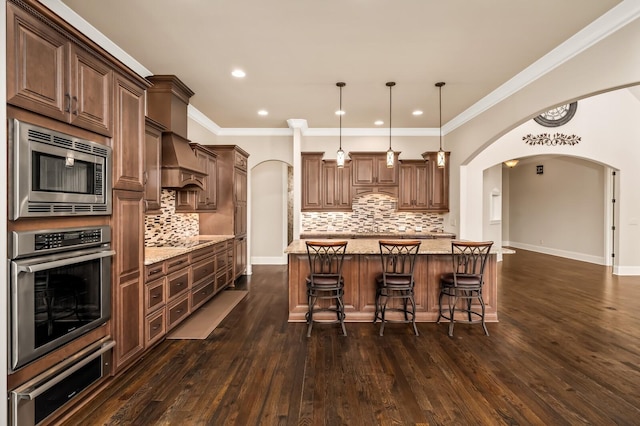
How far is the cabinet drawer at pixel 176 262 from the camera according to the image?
11.1 ft

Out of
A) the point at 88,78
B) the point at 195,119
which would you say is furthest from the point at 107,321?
the point at 195,119

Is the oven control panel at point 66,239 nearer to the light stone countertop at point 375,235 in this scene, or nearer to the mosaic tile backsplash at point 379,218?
the light stone countertop at point 375,235

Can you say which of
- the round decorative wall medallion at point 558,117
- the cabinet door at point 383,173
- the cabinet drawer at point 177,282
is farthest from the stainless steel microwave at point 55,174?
the round decorative wall medallion at point 558,117

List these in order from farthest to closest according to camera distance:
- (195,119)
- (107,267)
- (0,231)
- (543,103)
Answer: (195,119), (543,103), (107,267), (0,231)

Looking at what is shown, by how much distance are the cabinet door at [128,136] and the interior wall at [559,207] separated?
953 cm

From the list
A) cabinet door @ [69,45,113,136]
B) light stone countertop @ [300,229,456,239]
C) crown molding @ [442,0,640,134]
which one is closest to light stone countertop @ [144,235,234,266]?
cabinet door @ [69,45,113,136]

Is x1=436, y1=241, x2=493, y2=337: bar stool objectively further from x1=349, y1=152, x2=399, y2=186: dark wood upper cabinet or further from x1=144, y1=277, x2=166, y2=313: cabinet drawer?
x1=144, y1=277, x2=166, y2=313: cabinet drawer

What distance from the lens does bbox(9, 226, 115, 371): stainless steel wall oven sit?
5.61 ft

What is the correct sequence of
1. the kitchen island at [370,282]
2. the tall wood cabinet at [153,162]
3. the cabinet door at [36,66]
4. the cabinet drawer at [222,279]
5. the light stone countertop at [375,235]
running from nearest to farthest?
the cabinet door at [36,66] → the tall wood cabinet at [153,162] → the kitchen island at [370,282] → the cabinet drawer at [222,279] → the light stone countertop at [375,235]

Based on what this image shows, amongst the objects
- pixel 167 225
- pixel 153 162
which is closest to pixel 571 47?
pixel 153 162

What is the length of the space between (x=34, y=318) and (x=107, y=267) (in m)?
0.60

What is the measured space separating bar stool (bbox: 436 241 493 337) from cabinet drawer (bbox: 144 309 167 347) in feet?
10.1

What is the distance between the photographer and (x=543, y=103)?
3592 mm

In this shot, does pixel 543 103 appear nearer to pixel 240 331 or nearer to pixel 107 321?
pixel 240 331
